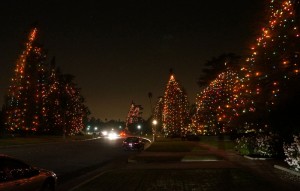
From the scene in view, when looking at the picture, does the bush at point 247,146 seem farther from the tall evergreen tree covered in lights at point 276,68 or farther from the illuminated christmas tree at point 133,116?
the illuminated christmas tree at point 133,116

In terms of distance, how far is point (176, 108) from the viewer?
9844 cm

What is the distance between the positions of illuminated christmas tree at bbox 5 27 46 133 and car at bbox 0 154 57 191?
68.6 meters

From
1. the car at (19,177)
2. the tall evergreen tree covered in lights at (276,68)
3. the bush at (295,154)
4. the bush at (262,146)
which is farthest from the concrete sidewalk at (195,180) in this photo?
the bush at (262,146)

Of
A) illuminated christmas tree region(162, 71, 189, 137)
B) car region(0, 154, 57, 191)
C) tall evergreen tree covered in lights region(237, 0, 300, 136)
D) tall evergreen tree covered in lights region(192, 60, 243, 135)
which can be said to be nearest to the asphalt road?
car region(0, 154, 57, 191)

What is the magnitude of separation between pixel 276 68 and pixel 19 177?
19445 millimetres

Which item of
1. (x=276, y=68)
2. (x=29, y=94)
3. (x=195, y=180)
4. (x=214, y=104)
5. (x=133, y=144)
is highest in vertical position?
(x=29, y=94)

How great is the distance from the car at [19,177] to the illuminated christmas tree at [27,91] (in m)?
68.6

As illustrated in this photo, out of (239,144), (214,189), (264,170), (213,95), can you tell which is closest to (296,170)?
(264,170)

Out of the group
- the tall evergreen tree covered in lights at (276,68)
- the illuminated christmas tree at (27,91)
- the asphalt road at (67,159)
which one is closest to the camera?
the asphalt road at (67,159)

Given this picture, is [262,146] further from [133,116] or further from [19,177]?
[133,116]

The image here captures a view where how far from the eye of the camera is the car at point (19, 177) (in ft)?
34.3

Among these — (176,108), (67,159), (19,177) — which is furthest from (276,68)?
(176,108)

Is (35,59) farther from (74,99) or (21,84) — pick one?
(74,99)

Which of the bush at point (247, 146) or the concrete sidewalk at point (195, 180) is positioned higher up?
the bush at point (247, 146)
